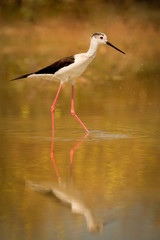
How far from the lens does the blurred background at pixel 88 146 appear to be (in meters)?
4.46

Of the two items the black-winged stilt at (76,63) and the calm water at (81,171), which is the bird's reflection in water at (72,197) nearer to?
the calm water at (81,171)

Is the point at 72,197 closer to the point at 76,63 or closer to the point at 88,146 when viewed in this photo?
the point at 88,146

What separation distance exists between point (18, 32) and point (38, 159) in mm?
18482

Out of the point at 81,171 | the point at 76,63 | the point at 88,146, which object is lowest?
the point at 88,146

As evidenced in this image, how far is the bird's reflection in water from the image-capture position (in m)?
4.38

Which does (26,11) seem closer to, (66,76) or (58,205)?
(66,76)

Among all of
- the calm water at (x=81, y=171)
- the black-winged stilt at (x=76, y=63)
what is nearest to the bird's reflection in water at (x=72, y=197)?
the calm water at (x=81, y=171)

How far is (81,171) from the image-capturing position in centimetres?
597

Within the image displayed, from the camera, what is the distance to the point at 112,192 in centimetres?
518

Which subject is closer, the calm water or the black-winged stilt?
the calm water

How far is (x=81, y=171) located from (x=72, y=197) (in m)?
0.92

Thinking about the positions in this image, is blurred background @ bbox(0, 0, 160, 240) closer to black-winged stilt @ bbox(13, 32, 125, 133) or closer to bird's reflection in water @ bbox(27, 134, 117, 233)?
bird's reflection in water @ bbox(27, 134, 117, 233)

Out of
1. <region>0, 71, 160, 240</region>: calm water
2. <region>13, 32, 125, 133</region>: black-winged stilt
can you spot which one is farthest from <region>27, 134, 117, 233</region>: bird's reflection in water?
<region>13, 32, 125, 133</region>: black-winged stilt

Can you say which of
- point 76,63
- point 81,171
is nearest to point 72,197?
point 81,171
